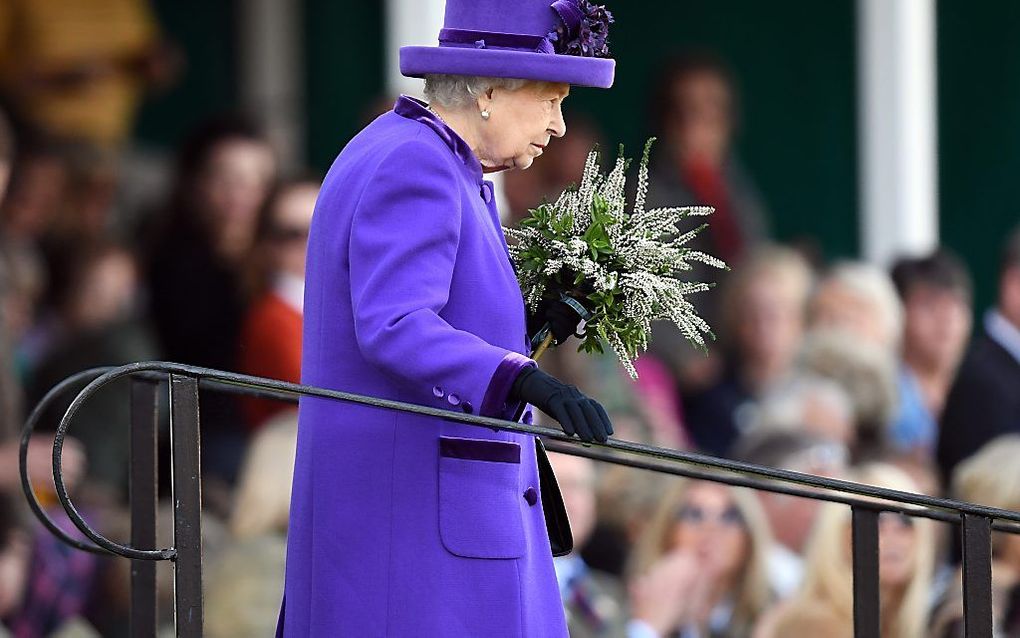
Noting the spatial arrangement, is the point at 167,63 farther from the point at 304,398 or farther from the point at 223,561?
the point at 304,398

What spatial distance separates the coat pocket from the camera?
2.97 m

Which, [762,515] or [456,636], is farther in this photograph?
[762,515]

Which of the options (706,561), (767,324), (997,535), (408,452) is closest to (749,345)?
(767,324)

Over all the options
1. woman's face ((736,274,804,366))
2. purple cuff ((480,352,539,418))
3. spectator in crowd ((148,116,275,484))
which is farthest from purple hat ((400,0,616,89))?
woman's face ((736,274,804,366))

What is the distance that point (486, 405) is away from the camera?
9.30ft

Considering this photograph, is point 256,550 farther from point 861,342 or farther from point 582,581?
point 861,342

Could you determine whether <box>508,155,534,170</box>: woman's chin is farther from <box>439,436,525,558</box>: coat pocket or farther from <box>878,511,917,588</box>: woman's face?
<box>878,511,917,588</box>: woman's face

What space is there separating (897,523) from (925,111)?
154 inches

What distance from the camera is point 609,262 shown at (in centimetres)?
316

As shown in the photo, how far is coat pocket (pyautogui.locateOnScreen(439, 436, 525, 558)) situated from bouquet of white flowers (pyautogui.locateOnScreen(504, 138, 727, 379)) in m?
0.27

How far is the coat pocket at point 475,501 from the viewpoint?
9.76 ft

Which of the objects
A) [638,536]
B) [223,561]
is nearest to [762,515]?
[638,536]

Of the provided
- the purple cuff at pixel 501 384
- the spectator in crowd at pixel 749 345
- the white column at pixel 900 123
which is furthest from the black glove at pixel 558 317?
the white column at pixel 900 123

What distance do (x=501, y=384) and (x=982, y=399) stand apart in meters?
3.66
